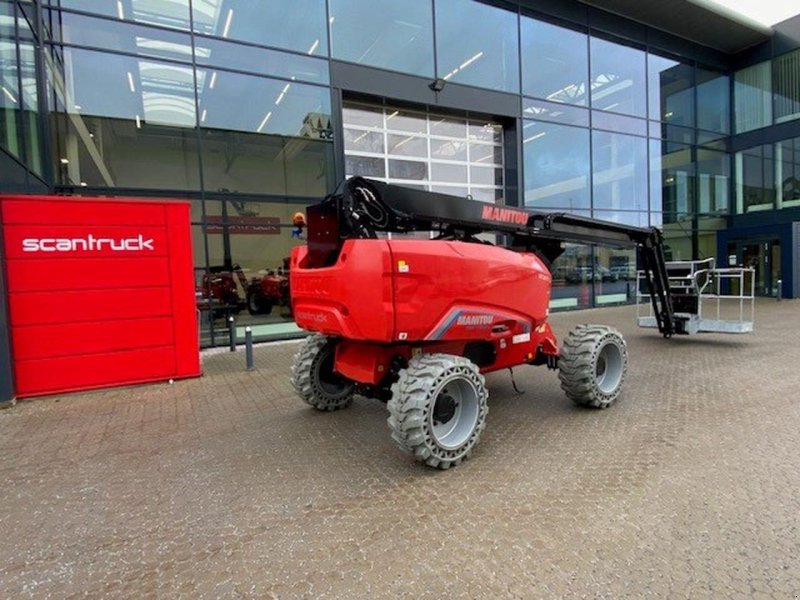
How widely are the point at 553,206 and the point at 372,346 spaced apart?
42.5ft

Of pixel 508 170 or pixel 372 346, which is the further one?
pixel 508 170

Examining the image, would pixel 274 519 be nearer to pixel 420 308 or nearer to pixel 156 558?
pixel 156 558

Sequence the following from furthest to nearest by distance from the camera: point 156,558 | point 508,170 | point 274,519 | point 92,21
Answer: point 508,170, point 92,21, point 274,519, point 156,558

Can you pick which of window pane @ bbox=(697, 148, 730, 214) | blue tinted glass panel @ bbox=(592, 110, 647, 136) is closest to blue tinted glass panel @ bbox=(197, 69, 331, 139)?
blue tinted glass panel @ bbox=(592, 110, 647, 136)

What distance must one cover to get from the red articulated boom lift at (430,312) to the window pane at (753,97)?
69.5 ft

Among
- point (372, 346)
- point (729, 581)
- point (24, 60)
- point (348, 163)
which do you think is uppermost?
point (24, 60)

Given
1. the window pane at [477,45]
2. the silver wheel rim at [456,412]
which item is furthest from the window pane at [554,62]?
the silver wheel rim at [456,412]

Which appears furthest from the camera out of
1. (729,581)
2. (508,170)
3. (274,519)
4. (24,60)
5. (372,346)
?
(508,170)

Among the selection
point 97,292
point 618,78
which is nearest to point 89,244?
point 97,292

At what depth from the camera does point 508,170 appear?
1506 centimetres

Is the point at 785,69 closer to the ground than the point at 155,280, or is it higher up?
higher up

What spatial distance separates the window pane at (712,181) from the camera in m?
19.7

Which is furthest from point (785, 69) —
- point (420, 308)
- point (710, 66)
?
point (420, 308)

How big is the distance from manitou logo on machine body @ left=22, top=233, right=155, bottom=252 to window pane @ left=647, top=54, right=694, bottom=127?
18.2 metres
